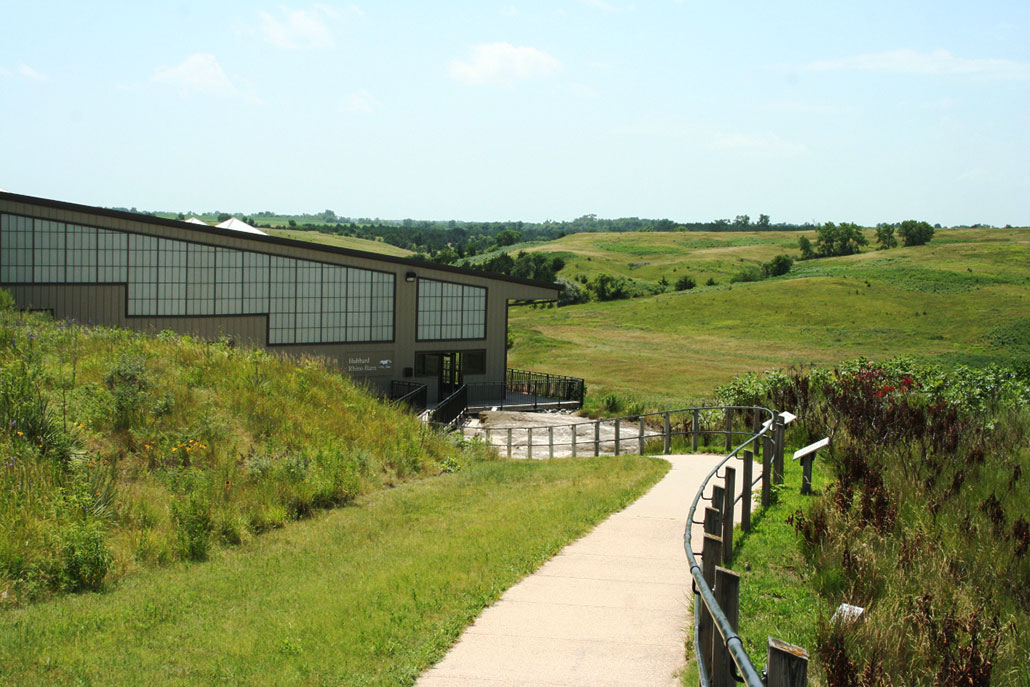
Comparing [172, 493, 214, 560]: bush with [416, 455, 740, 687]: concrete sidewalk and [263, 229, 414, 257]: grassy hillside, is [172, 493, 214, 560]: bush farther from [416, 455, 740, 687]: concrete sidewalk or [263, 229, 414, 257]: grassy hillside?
[263, 229, 414, 257]: grassy hillside

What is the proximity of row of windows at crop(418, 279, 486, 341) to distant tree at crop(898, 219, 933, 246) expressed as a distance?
125120 mm

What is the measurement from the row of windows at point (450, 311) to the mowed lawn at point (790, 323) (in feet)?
32.4

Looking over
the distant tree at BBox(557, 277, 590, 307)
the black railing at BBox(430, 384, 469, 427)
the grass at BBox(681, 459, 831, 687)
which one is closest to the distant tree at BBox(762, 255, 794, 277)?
the distant tree at BBox(557, 277, 590, 307)

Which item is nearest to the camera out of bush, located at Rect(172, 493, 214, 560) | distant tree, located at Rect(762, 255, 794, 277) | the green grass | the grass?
the green grass

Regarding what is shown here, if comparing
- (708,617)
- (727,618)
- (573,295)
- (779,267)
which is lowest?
(708,617)

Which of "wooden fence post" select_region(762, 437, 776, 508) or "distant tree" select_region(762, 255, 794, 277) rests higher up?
"distant tree" select_region(762, 255, 794, 277)

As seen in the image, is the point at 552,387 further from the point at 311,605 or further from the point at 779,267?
the point at 779,267

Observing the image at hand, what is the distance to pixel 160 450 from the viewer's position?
1362cm

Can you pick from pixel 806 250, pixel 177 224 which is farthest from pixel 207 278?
pixel 806 250

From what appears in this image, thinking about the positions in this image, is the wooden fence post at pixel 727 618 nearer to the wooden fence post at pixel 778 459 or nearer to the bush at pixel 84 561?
the bush at pixel 84 561

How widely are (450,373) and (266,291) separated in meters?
8.43

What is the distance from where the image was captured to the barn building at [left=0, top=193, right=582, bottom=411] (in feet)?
94.1

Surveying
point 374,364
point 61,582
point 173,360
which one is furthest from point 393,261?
point 61,582

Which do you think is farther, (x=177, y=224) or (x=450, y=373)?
(x=450, y=373)
